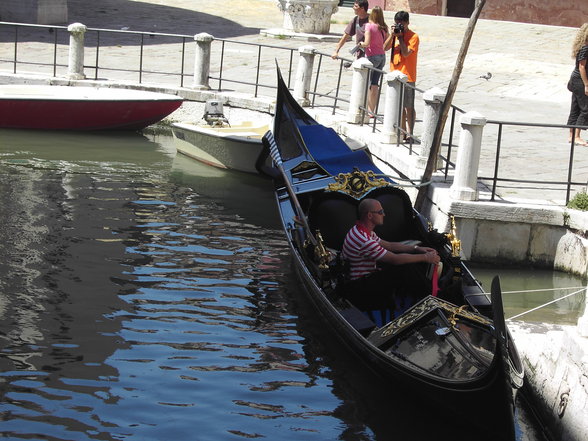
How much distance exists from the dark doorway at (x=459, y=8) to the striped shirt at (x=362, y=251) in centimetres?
1910

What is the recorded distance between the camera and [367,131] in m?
12.7

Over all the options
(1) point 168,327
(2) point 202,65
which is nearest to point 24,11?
(2) point 202,65

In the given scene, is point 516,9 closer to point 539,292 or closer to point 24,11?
point 24,11

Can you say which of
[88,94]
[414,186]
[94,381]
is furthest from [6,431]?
[88,94]

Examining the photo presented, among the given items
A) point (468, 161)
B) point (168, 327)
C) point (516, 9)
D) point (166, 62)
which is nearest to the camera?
point (168, 327)

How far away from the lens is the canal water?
632 centimetres

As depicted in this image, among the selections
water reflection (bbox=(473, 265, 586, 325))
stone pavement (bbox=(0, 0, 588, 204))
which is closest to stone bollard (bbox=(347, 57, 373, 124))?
stone pavement (bbox=(0, 0, 588, 204))

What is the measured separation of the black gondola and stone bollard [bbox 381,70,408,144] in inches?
52.8

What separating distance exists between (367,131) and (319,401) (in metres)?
6.39

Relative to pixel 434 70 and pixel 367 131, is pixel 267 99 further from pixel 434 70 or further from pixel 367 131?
pixel 434 70

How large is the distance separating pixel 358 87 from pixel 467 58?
7.11m

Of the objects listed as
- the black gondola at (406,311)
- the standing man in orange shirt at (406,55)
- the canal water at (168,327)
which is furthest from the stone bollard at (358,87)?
the black gondola at (406,311)

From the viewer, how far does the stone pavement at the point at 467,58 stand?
11.9m

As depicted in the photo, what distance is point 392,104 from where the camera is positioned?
38.3 ft
